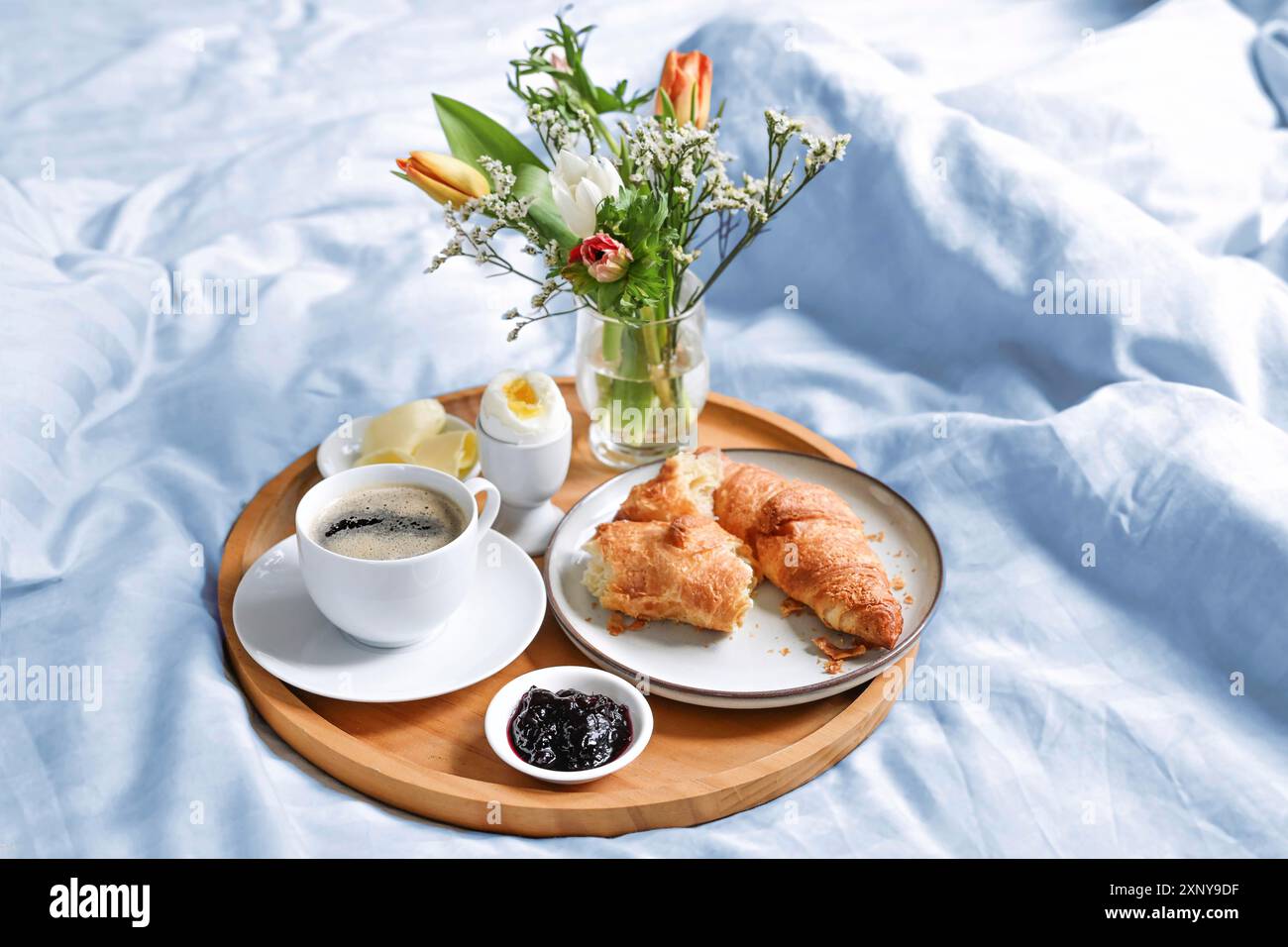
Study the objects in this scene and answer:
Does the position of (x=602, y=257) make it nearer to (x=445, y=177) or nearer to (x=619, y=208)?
(x=619, y=208)

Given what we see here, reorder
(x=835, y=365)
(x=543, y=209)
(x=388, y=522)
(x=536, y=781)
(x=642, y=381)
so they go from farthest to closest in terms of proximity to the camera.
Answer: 1. (x=835, y=365)
2. (x=642, y=381)
3. (x=543, y=209)
4. (x=388, y=522)
5. (x=536, y=781)

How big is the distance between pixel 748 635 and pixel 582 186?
0.67 meters

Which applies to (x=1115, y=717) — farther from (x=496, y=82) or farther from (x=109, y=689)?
(x=496, y=82)

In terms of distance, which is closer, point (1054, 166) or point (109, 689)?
point (109, 689)

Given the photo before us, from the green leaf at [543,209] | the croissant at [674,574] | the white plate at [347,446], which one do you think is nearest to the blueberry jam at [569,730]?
the croissant at [674,574]

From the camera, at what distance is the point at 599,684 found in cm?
161

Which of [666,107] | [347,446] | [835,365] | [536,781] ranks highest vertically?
[666,107]

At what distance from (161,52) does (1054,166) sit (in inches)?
94.1

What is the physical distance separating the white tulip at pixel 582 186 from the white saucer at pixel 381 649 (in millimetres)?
499

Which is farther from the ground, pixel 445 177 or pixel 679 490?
pixel 445 177

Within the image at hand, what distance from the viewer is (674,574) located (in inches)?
66.6

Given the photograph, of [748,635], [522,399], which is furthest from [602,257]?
[748,635]

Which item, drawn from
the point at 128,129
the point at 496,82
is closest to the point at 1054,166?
the point at 496,82

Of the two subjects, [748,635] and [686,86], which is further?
[686,86]
